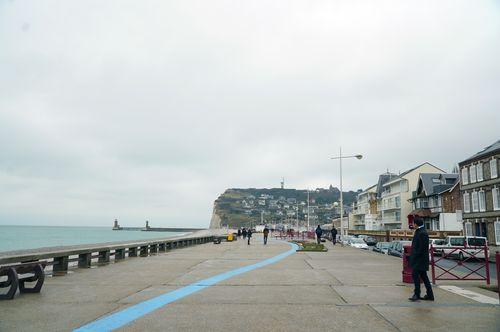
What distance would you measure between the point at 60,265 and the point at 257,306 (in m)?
8.44

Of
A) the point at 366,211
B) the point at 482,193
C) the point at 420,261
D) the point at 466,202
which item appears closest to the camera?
the point at 420,261

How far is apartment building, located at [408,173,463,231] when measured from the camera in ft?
189

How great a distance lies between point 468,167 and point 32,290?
47884 mm

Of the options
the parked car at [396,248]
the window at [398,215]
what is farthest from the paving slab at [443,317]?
the window at [398,215]

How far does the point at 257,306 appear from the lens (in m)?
8.43

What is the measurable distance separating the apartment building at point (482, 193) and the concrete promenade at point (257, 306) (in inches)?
1355

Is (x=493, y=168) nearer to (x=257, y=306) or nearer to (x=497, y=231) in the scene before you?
(x=497, y=231)

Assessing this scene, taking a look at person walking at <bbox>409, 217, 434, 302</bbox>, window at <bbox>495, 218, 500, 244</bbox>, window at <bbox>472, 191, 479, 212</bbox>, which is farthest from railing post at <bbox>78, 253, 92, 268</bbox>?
window at <bbox>472, 191, 479, 212</bbox>

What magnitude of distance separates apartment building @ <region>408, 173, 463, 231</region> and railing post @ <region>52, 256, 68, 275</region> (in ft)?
163

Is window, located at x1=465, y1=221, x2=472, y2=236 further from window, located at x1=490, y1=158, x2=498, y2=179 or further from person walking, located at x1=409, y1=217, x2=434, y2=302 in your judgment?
person walking, located at x1=409, y1=217, x2=434, y2=302

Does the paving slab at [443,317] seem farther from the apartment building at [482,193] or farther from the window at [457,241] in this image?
the apartment building at [482,193]

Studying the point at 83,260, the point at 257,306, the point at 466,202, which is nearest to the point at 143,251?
the point at 83,260

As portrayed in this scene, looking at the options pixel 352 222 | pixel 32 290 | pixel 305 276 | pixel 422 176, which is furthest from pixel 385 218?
pixel 32 290

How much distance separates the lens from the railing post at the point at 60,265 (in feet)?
45.0
